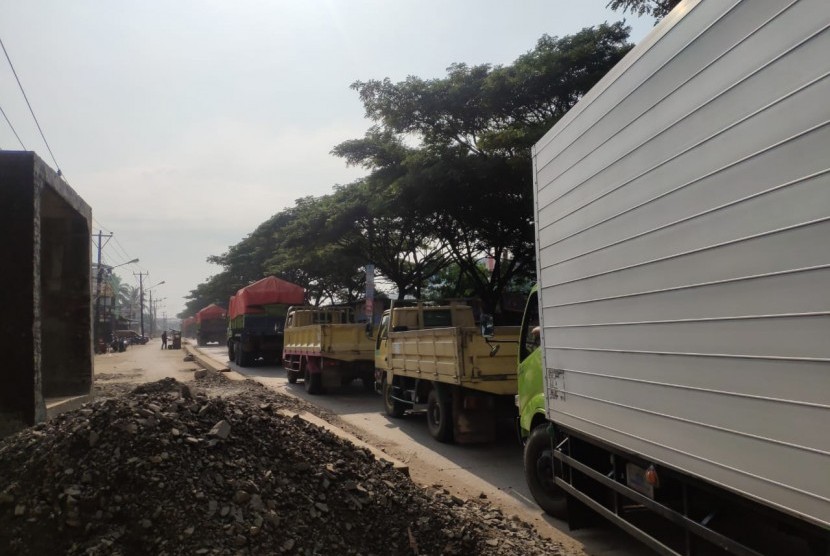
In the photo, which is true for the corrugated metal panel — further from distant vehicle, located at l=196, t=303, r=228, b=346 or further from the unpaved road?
distant vehicle, located at l=196, t=303, r=228, b=346

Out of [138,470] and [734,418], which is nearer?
[734,418]

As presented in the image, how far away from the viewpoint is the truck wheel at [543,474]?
16.9 ft

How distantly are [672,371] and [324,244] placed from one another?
A: 2296 cm

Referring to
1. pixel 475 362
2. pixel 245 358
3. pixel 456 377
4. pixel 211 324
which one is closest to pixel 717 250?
pixel 475 362

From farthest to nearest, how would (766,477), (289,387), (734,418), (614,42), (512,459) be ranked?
(289,387) → (614,42) → (512,459) → (734,418) → (766,477)

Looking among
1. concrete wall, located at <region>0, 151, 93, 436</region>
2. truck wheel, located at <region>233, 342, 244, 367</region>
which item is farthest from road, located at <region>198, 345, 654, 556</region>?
truck wheel, located at <region>233, 342, 244, 367</region>

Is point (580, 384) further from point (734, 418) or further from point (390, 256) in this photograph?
point (390, 256)

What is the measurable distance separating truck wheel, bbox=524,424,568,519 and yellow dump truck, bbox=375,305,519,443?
81.6 inches

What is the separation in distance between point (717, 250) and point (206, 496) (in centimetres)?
333

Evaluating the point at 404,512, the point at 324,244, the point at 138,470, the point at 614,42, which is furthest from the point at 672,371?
the point at 324,244

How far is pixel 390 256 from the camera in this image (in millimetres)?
26578

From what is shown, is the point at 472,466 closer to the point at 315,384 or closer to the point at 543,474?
the point at 543,474

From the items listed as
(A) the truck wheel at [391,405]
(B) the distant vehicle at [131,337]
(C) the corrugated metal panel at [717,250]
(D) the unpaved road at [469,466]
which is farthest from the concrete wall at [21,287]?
(B) the distant vehicle at [131,337]

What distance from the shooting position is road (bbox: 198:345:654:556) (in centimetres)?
480
